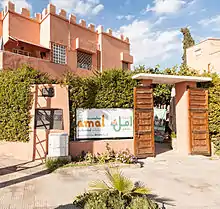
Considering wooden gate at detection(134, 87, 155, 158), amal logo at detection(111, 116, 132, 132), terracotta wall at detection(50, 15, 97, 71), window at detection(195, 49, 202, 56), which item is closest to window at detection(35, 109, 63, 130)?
amal logo at detection(111, 116, 132, 132)

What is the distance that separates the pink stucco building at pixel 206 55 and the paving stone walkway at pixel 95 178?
10360 millimetres

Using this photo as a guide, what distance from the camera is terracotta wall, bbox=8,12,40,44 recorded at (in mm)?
13422

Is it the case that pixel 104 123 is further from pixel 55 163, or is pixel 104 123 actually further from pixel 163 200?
pixel 163 200

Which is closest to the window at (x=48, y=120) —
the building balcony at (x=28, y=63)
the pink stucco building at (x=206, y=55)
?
the building balcony at (x=28, y=63)

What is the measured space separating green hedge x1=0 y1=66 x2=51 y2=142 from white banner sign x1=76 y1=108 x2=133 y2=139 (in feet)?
6.89

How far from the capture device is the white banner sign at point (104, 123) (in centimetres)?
865

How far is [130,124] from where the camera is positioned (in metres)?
9.17

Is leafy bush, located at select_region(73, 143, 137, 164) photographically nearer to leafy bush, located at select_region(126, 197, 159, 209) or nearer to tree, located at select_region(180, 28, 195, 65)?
leafy bush, located at select_region(126, 197, 159, 209)

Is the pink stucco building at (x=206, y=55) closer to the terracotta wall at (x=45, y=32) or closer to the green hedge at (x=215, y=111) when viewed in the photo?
the green hedge at (x=215, y=111)

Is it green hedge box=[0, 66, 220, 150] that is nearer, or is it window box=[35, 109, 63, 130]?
window box=[35, 109, 63, 130]

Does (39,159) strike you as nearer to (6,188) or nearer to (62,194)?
(6,188)

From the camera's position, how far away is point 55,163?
7309 millimetres

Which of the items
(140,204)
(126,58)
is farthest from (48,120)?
(126,58)

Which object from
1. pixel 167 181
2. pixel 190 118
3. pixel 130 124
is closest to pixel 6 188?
pixel 167 181
